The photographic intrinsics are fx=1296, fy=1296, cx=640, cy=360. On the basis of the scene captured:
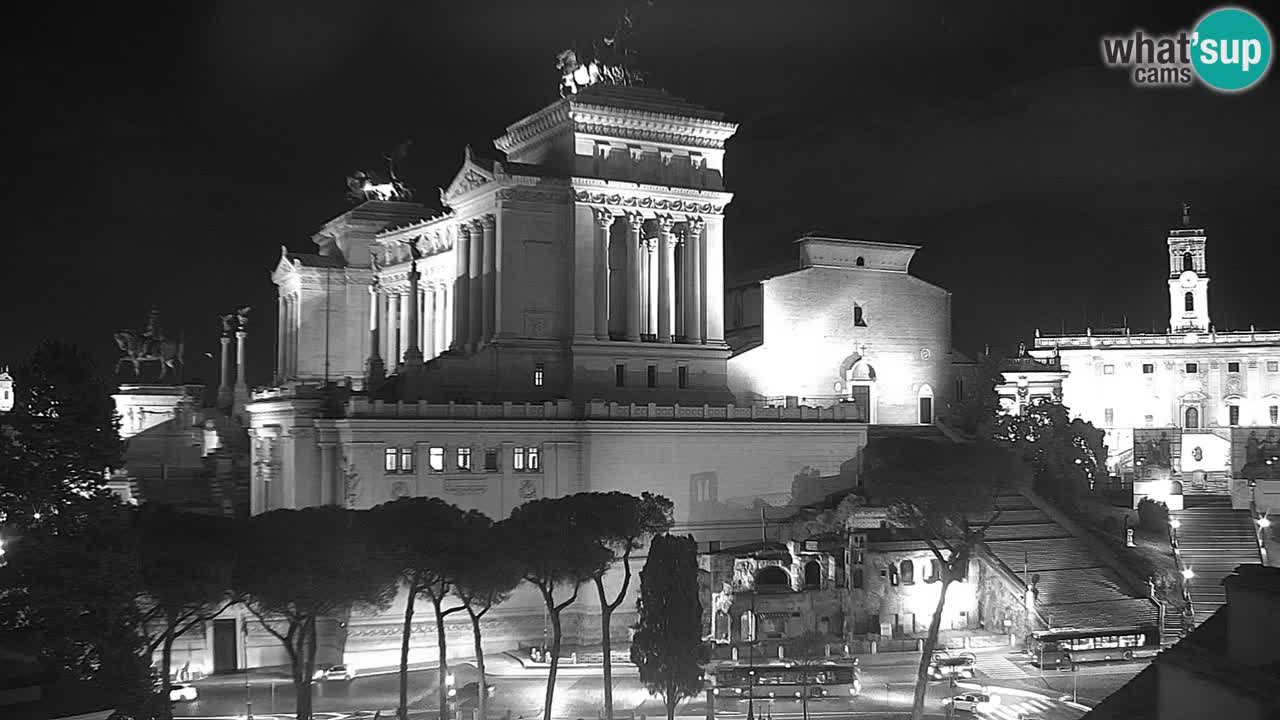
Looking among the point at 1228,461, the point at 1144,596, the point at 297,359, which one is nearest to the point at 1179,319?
the point at 1228,461

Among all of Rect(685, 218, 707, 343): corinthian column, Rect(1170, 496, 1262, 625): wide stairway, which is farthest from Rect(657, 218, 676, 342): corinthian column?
Rect(1170, 496, 1262, 625): wide stairway

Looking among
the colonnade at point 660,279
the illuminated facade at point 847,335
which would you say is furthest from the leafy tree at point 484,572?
the illuminated facade at point 847,335

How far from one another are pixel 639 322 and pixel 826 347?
16512 millimetres

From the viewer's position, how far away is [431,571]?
53250mm

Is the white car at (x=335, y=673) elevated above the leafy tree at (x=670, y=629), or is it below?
below

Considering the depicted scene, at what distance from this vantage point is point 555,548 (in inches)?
2188

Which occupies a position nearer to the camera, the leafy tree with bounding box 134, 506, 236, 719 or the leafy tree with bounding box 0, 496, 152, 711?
the leafy tree with bounding box 0, 496, 152, 711

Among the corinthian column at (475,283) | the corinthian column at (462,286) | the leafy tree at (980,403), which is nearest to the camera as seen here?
the corinthian column at (475,283)

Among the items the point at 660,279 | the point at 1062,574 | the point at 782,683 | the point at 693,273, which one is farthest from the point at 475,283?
the point at 1062,574

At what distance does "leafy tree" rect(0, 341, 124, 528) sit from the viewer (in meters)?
48.0

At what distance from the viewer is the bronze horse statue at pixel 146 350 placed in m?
100

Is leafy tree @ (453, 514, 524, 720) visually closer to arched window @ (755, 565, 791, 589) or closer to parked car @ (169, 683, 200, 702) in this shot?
parked car @ (169, 683, 200, 702)

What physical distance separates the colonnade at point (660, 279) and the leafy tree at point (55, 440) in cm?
3574

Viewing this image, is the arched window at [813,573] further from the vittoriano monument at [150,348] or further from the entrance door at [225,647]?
the vittoriano monument at [150,348]
